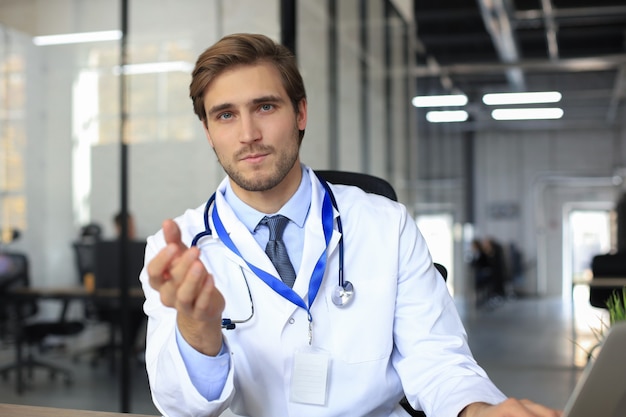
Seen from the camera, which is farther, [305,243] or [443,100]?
[443,100]

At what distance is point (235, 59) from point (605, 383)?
1191 mm

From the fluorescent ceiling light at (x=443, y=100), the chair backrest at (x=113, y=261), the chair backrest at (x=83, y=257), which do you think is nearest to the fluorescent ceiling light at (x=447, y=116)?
the fluorescent ceiling light at (x=443, y=100)

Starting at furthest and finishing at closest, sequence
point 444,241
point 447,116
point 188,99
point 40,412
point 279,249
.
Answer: point 447,116 → point 444,241 → point 188,99 → point 279,249 → point 40,412

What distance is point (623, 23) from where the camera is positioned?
1288 centimetres

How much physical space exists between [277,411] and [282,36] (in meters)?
3.44

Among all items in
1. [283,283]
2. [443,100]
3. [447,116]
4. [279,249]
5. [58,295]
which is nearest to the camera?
[283,283]

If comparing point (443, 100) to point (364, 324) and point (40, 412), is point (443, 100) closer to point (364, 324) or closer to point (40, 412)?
point (364, 324)

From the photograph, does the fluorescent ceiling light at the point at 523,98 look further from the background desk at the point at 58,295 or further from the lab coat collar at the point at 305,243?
the lab coat collar at the point at 305,243

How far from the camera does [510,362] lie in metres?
8.52

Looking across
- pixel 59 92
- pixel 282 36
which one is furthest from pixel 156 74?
pixel 282 36

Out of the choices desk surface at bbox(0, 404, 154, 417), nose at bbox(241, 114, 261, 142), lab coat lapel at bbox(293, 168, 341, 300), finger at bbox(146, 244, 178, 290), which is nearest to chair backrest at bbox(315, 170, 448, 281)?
lab coat lapel at bbox(293, 168, 341, 300)

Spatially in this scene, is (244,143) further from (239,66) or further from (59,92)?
(59,92)

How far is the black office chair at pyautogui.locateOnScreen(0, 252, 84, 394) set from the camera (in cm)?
378

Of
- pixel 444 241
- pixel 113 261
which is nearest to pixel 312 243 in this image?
pixel 113 261
